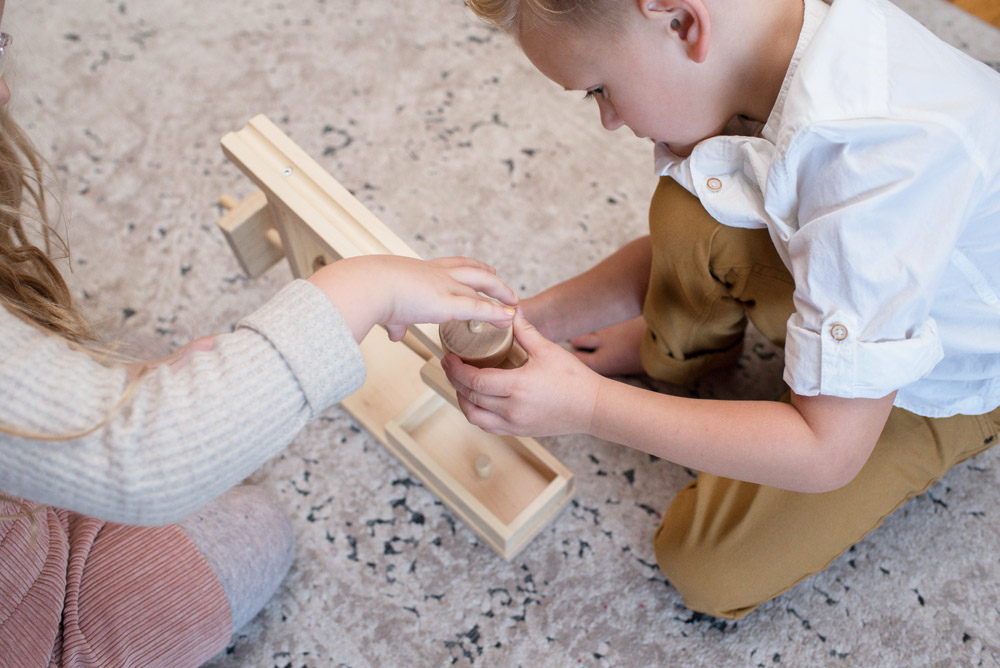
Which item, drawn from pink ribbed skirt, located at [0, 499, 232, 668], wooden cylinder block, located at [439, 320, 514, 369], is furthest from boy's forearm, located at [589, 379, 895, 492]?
pink ribbed skirt, located at [0, 499, 232, 668]

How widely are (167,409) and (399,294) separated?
186 millimetres

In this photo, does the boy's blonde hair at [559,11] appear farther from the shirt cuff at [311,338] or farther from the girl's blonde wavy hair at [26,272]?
the girl's blonde wavy hair at [26,272]

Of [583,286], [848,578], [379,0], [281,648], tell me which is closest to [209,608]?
[281,648]

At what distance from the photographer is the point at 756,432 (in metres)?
0.65

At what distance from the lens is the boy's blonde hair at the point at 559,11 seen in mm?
572

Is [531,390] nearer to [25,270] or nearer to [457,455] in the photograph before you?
[457,455]

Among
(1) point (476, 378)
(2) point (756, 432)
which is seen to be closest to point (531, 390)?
(1) point (476, 378)

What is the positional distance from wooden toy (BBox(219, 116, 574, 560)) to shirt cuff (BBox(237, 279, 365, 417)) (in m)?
0.14

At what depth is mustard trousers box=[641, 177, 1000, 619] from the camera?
0.75m

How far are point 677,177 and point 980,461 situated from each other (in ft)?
1.84

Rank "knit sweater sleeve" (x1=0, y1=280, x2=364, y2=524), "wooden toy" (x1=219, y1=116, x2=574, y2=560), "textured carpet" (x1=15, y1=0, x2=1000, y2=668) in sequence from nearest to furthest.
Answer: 1. "knit sweater sleeve" (x1=0, y1=280, x2=364, y2=524)
2. "wooden toy" (x1=219, y1=116, x2=574, y2=560)
3. "textured carpet" (x1=15, y1=0, x2=1000, y2=668)

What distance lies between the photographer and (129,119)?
1.22 meters

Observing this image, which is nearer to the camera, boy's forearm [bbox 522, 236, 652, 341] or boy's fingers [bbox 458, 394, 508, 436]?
boy's fingers [bbox 458, 394, 508, 436]

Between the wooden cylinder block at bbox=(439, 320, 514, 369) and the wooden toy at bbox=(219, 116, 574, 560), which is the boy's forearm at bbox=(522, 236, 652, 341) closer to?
the wooden toy at bbox=(219, 116, 574, 560)
